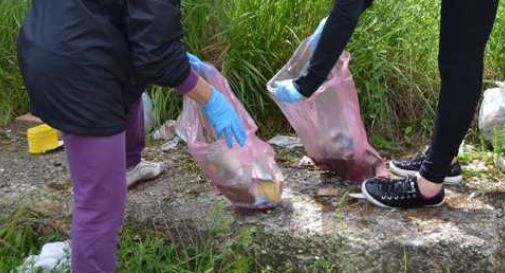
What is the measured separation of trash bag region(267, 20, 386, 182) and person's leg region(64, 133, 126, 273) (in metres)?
0.81

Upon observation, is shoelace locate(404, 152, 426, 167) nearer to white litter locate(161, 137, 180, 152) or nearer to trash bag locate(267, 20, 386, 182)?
trash bag locate(267, 20, 386, 182)

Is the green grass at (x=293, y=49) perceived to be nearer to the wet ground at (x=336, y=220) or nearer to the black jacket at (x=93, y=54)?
the wet ground at (x=336, y=220)

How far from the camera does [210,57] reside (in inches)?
146

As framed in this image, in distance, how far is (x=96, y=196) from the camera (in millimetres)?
2281

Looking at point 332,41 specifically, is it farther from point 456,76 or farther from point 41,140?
point 41,140

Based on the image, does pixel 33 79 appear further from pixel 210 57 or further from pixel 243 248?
pixel 210 57

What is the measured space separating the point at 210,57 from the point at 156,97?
32cm

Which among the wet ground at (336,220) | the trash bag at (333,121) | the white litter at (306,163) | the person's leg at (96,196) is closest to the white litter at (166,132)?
the wet ground at (336,220)

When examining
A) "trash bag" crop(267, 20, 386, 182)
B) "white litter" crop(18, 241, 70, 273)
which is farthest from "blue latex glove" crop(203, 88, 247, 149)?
"white litter" crop(18, 241, 70, 273)

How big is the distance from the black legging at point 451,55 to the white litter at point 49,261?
1.06m

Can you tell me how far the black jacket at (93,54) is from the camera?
2096mm

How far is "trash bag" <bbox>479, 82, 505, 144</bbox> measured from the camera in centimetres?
331

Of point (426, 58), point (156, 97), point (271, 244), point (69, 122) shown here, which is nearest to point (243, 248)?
point (271, 244)

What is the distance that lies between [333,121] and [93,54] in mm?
1140
